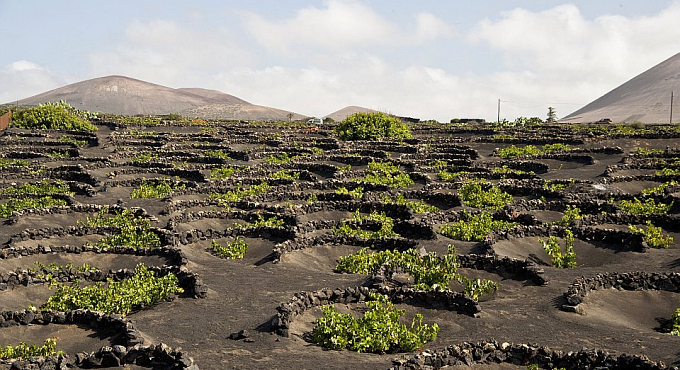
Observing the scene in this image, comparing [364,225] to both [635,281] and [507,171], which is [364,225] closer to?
[635,281]

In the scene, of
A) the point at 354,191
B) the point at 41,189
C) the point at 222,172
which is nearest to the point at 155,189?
the point at 41,189

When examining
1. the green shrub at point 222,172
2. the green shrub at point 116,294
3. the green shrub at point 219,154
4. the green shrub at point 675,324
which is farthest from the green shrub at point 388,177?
the green shrub at point 675,324

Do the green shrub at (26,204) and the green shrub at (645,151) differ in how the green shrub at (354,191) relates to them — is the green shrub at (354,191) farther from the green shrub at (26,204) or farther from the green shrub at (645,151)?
the green shrub at (645,151)

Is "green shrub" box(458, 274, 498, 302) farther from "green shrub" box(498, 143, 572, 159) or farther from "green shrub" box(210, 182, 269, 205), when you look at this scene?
"green shrub" box(498, 143, 572, 159)

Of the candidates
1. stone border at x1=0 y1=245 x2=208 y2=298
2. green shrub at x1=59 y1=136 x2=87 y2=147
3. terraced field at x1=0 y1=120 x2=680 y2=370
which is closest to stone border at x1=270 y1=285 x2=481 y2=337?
terraced field at x1=0 y1=120 x2=680 y2=370

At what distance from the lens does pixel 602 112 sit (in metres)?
178

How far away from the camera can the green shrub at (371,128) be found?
5869 cm

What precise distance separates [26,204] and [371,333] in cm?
1975

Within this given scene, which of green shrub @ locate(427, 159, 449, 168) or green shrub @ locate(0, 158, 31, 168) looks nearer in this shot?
green shrub @ locate(0, 158, 31, 168)

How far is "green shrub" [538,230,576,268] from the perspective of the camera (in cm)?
1922

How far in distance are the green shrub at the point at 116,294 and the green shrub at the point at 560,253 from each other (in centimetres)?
1054

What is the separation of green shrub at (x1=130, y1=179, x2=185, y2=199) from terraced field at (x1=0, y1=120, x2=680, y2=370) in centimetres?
17

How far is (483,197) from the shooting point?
28.8m

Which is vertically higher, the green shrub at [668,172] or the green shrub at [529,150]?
the green shrub at [529,150]
